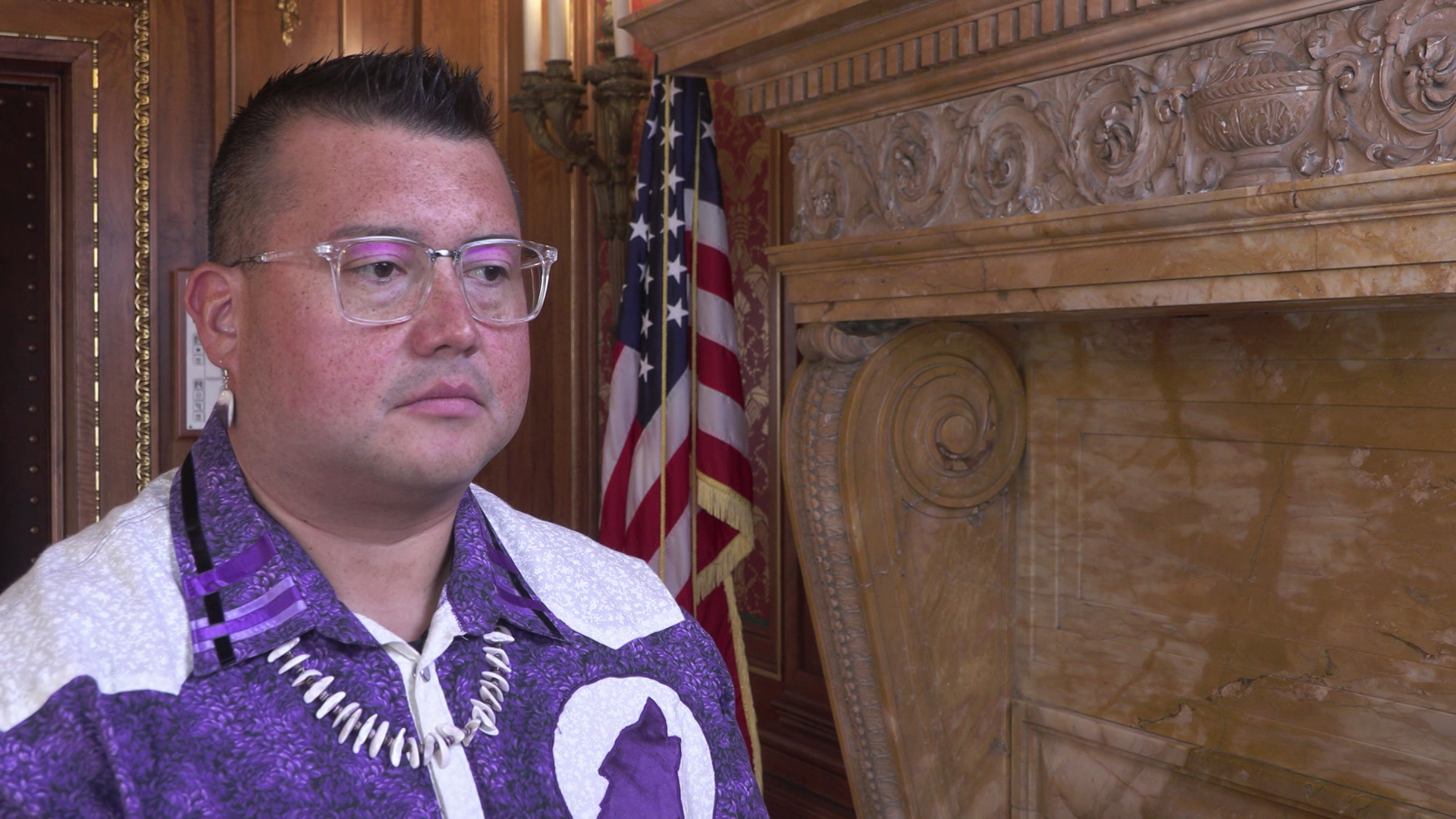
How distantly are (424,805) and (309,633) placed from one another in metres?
0.18

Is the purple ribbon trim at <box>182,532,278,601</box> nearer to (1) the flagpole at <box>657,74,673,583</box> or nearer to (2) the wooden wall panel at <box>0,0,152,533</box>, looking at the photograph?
(1) the flagpole at <box>657,74,673,583</box>

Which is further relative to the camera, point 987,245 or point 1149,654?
point 1149,654

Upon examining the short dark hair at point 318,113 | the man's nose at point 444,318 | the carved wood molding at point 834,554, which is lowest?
the carved wood molding at point 834,554

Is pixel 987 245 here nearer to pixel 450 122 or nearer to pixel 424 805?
pixel 450 122

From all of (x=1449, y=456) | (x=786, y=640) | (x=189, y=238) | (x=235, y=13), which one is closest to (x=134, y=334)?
(x=189, y=238)

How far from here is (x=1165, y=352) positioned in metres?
2.23

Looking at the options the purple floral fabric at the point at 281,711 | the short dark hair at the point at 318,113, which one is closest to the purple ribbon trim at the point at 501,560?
the purple floral fabric at the point at 281,711

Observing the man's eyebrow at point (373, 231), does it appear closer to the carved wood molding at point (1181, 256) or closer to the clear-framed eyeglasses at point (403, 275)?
the clear-framed eyeglasses at point (403, 275)

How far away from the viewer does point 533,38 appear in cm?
331

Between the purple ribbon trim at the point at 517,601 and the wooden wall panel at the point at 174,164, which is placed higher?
the wooden wall panel at the point at 174,164

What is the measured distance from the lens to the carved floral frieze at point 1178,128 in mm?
1425

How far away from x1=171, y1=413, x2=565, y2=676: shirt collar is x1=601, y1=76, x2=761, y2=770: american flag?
5.38 feet

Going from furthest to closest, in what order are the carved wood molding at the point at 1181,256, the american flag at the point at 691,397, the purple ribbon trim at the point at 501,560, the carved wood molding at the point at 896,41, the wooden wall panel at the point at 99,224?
the wooden wall panel at the point at 99,224
the american flag at the point at 691,397
the carved wood molding at the point at 896,41
the carved wood molding at the point at 1181,256
the purple ribbon trim at the point at 501,560

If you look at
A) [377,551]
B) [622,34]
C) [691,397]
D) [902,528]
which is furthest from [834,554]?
[622,34]
